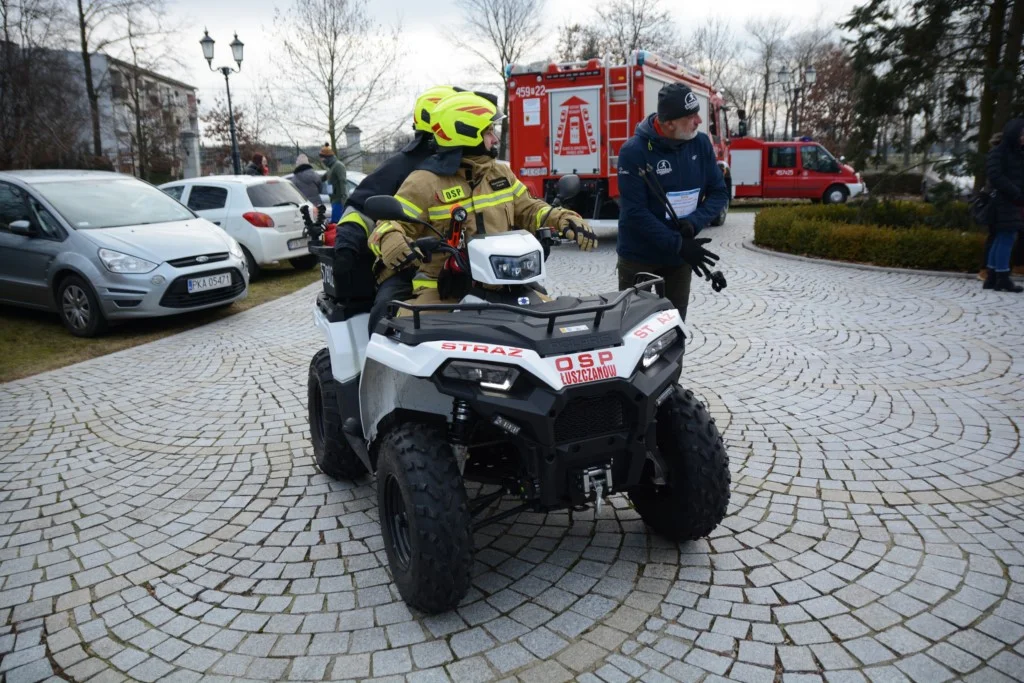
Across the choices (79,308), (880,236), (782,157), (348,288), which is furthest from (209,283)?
(782,157)

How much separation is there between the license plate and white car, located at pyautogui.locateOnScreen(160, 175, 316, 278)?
2494 millimetres

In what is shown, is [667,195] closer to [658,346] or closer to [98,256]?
[658,346]

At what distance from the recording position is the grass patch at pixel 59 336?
745 cm

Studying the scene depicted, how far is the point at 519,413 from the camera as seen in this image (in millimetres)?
2627

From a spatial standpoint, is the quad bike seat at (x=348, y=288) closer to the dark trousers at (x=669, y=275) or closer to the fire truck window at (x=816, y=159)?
the dark trousers at (x=669, y=275)

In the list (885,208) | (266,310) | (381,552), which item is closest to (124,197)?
(266,310)

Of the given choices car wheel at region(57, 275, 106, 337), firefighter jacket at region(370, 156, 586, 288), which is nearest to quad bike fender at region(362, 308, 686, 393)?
firefighter jacket at region(370, 156, 586, 288)

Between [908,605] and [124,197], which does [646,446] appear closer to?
[908,605]

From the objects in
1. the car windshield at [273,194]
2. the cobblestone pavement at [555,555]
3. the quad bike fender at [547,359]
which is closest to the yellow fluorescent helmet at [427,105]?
the quad bike fender at [547,359]

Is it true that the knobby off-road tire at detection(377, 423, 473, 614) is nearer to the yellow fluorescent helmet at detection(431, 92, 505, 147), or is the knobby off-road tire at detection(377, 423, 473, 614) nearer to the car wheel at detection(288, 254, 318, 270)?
the yellow fluorescent helmet at detection(431, 92, 505, 147)

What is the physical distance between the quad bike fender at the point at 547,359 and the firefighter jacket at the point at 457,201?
0.77 m

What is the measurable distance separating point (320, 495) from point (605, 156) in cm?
1050

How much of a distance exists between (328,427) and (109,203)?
6572mm

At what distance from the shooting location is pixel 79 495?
4.38 m
